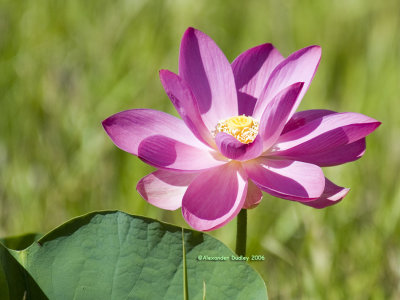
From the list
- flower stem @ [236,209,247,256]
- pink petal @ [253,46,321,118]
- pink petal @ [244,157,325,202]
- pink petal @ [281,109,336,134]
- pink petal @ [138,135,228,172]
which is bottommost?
flower stem @ [236,209,247,256]

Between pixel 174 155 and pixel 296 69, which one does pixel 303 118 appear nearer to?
pixel 296 69

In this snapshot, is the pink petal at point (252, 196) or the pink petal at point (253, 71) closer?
the pink petal at point (252, 196)

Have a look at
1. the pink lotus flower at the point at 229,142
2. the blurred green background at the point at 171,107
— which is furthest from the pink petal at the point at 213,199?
the blurred green background at the point at 171,107

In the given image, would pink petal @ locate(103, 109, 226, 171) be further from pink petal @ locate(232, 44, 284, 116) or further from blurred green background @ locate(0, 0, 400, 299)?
blurred green background @ locate(0, 0, 400, 299)

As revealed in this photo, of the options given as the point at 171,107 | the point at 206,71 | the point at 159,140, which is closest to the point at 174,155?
the point at 159,140

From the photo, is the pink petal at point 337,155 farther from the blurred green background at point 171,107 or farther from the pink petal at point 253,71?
the blurred green background at point 171,107

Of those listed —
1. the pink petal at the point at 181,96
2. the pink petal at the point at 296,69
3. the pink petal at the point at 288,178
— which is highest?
the pink petal at the point at 296,69

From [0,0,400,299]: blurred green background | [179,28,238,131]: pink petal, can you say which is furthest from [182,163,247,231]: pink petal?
[0,0,400,299]: blurred green background
